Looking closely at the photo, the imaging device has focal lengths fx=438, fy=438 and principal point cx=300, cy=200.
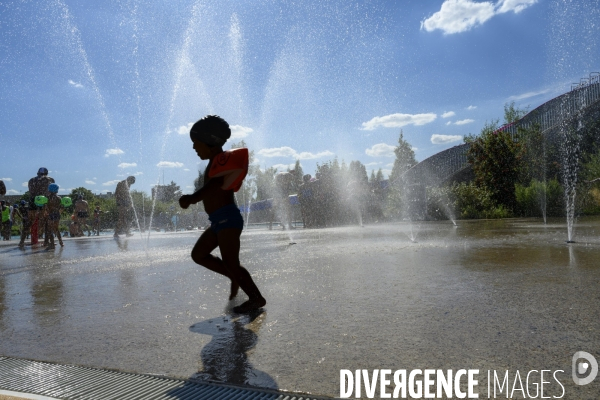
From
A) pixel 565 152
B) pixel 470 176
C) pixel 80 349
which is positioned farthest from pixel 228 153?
pixel 565 152

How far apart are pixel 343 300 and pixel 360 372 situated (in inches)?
58.4

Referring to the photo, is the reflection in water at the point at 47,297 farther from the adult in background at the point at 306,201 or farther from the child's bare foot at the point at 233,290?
the adult in background at the point at 306,201

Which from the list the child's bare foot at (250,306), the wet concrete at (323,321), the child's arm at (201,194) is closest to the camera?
the wet concrete at (323,321)

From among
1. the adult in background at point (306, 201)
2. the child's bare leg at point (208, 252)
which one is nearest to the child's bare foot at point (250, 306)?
the child's bare leg at point (208, 252)

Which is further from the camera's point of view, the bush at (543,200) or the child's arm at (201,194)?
the bush at (543,200)

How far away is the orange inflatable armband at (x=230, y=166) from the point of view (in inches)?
124

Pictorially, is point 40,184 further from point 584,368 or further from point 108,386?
point 584,368

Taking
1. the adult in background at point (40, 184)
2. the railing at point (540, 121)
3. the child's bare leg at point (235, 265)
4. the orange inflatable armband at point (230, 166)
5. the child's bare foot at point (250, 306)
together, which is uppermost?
the railing at point (540, 121)

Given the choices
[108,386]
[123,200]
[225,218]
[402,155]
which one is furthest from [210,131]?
[402,155]

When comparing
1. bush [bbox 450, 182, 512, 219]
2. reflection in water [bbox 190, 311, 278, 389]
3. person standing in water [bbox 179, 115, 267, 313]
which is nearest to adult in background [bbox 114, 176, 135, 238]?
person standing in water [bbox 179, 115, 267, 313]

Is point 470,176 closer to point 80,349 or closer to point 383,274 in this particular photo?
point 383,274

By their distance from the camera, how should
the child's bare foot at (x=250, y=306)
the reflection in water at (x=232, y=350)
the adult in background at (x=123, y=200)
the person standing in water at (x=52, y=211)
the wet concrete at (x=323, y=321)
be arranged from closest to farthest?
the reflection in water at (x=232, y=350) → the wet concrete at (x=323, y=321) → the child's bare foot at (x=250, y=306) → the person standing in water at (x=52, y=211) → the adult in background at (x=123, y=200)

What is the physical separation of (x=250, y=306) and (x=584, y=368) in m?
2.10

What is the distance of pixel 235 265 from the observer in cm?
326
